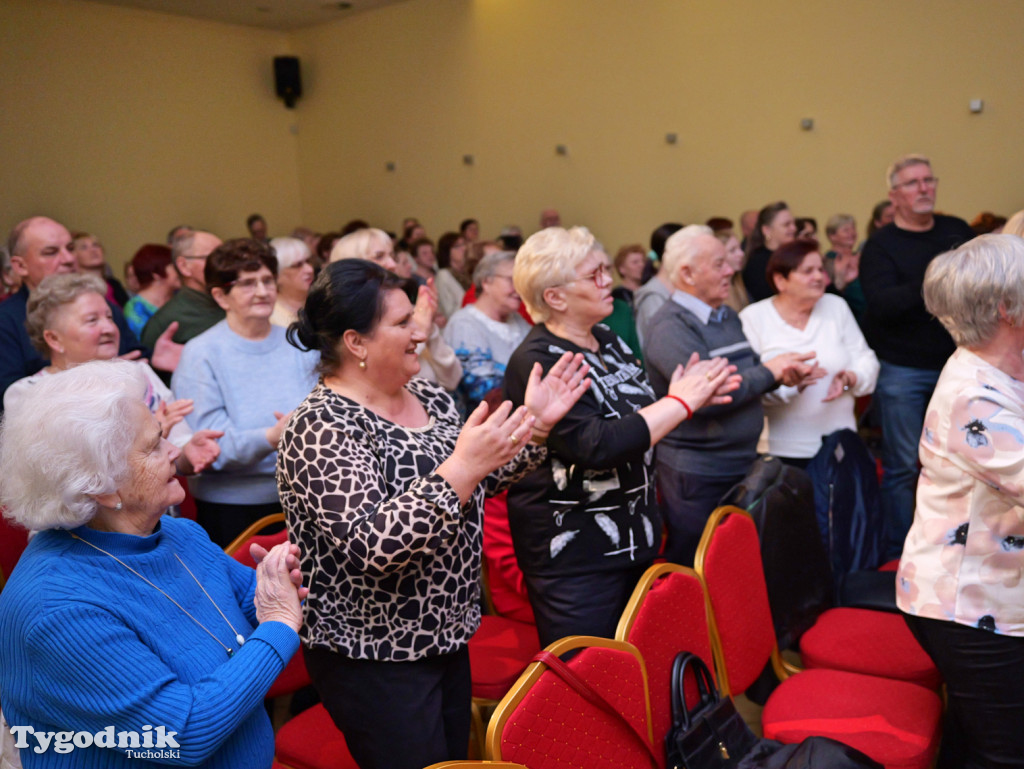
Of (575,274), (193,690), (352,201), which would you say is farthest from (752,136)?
(193,690)

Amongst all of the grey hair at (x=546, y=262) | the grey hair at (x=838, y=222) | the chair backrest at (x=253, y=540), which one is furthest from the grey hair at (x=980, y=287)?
the grey hair at (x=838, y=222)

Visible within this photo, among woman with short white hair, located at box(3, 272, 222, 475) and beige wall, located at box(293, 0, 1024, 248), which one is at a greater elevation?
beige wall, located at box(293, 0, 1024, 248)

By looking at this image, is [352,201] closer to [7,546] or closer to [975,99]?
[975,99]

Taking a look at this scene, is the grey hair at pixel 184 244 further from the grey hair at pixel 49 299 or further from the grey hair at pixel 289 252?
the grey hair at pixel 49 299

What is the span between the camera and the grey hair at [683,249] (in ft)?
9.93

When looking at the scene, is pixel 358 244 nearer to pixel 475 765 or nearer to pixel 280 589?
pixel 280 589

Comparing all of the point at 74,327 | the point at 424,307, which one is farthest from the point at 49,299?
the point at 424,307

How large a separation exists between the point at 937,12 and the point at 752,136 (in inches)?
69.3

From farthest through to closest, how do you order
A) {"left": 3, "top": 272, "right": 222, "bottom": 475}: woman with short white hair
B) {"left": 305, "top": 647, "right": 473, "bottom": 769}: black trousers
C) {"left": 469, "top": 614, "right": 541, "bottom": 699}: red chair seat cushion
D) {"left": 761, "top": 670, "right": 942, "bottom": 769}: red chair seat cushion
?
{"left": 3, "top": 272, "right": 222, "bottom": 475}: woman with short white hair → {"left": 469, "top": 614, "right": 541, "bottom": 699}: red chair seat cushion → {"left": 761, "top": 670, "right": 942, "bottom": 769}: red chair seat cushion → {"left": 305, "top": 647, "right": 473, "bottom": 769}: black trousers

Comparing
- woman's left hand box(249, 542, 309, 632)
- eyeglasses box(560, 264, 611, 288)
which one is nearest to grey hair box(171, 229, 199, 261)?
eyeglasses box(560, 264, 611, 288)

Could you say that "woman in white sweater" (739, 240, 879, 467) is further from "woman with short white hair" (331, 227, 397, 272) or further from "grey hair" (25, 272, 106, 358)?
"grey hair" (25, 272, 106, 358)

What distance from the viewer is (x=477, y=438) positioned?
1.60 metres

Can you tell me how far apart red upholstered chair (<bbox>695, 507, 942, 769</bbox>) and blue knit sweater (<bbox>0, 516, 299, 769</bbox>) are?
1.17m

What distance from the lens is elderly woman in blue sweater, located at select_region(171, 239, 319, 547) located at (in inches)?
105
